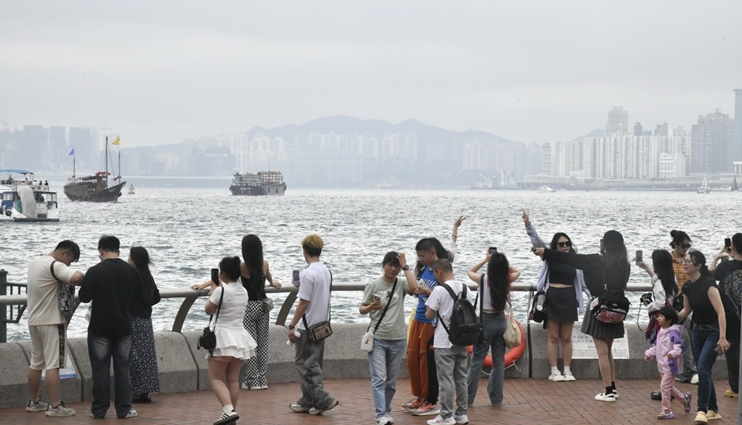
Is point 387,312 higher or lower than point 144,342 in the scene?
higher

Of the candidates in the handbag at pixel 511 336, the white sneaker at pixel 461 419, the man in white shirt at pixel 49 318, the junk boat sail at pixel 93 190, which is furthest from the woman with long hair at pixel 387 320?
the junk boat sail at pixel 93 190

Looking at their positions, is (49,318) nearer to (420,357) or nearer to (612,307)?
(420,357)

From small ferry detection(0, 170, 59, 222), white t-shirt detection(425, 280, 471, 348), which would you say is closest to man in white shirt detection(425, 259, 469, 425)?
white t-shirt detection(425, 280, 471, 348)

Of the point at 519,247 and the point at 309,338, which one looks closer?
the point at 309,338

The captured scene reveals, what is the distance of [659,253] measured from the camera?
1076 cm

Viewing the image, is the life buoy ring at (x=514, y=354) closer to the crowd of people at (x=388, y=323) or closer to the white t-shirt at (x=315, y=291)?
the crowd of people at (x=388, y=323)

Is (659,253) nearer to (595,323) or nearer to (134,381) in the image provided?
(595,323)

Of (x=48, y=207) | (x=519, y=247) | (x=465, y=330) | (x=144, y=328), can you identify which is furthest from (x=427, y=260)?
(x=48, y=207)

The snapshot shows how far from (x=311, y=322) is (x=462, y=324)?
1.36 meters

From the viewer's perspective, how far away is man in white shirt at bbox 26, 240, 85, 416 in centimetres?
975

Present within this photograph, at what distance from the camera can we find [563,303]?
472 inches

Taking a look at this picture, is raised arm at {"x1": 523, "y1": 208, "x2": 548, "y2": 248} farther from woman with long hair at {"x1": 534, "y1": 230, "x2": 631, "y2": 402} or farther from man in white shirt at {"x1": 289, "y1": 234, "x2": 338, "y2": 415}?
man in white shirt at {"x1": 289, "y1": 234, "x2": 338, "y2": 415}

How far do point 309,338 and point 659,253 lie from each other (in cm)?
342

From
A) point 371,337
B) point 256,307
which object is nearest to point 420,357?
point 371,337
